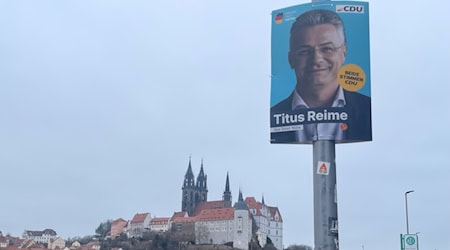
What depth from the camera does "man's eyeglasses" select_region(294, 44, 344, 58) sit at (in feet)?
64.0

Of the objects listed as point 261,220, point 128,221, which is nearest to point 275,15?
point 261,220

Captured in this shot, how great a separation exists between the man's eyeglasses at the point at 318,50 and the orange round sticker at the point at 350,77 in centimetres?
58

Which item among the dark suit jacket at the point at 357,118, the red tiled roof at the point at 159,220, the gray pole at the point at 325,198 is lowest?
the gray pole at the point at 325,198

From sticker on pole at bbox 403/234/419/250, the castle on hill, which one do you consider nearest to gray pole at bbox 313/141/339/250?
sticker on pole at bbox 403/234/419/250

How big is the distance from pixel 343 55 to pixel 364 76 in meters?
0.85

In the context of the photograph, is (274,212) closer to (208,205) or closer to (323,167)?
(208,205)

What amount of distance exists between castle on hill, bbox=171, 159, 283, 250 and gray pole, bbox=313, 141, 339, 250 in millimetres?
108006

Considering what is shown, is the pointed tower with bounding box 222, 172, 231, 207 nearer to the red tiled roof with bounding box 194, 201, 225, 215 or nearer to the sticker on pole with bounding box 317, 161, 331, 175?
the red tiled roof with bounding box 194, 201, 225, 215

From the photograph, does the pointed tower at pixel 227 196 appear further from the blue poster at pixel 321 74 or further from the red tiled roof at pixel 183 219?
the blue poster at pixel 321 74

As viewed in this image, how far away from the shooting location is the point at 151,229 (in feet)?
468

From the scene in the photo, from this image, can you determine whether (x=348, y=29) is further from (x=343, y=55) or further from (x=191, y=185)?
(x=191, y=185)

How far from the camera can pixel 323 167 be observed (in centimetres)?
1931

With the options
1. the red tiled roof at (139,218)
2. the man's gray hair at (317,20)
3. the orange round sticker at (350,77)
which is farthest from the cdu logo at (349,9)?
the red tiled roof at (139,218)

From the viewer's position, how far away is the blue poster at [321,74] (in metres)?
19.3
